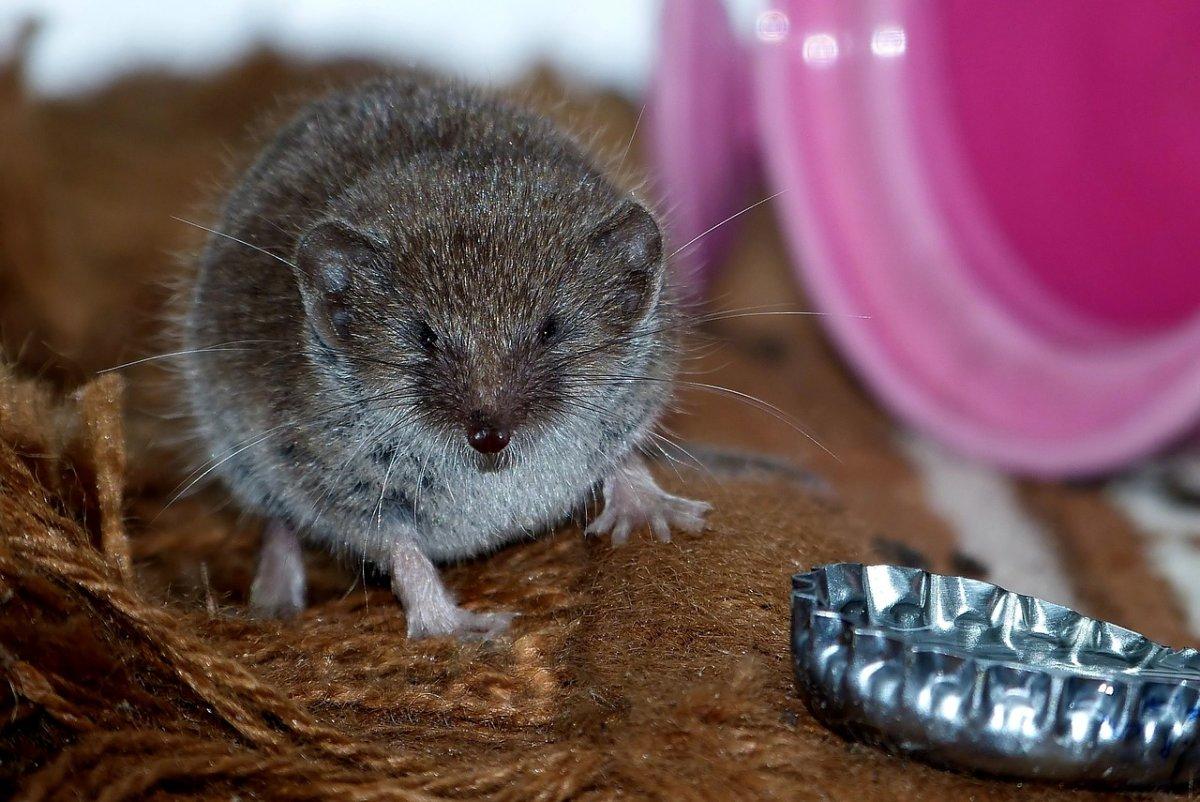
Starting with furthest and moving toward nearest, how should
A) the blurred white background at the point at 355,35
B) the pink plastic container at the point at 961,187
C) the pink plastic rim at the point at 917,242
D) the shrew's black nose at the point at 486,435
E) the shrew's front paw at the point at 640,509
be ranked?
the blurred white background at the point at 355,35 < the pink plastic rim at the point at 917,242 < the pink plastic container at the point at 961,187 < the shrew's front paw at the point at 640,509 < the shrew's black nose at the point at 486,435

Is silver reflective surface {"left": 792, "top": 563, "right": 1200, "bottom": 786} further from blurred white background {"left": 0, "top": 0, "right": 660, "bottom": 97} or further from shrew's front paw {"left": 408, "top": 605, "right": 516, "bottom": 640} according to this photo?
blurred white background {"left": 0, "top": 0, "right": 660, "bottom": 97}

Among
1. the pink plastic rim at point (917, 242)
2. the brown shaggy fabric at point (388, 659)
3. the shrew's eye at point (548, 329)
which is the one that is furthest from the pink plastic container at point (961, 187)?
the shrew's eye at point (548, 329)

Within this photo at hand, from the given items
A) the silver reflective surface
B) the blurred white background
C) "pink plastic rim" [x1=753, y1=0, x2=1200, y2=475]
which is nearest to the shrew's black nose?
the silver reflective surface

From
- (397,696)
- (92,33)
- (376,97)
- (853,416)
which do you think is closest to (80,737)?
(397,696)

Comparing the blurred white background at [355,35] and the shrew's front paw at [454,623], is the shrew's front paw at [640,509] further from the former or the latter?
the blurred white background at [355,35]

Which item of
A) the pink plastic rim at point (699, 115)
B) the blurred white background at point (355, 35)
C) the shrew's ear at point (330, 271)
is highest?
the blurred white background at point (355, 35)

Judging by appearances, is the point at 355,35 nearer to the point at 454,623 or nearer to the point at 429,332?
the point at 429,332
